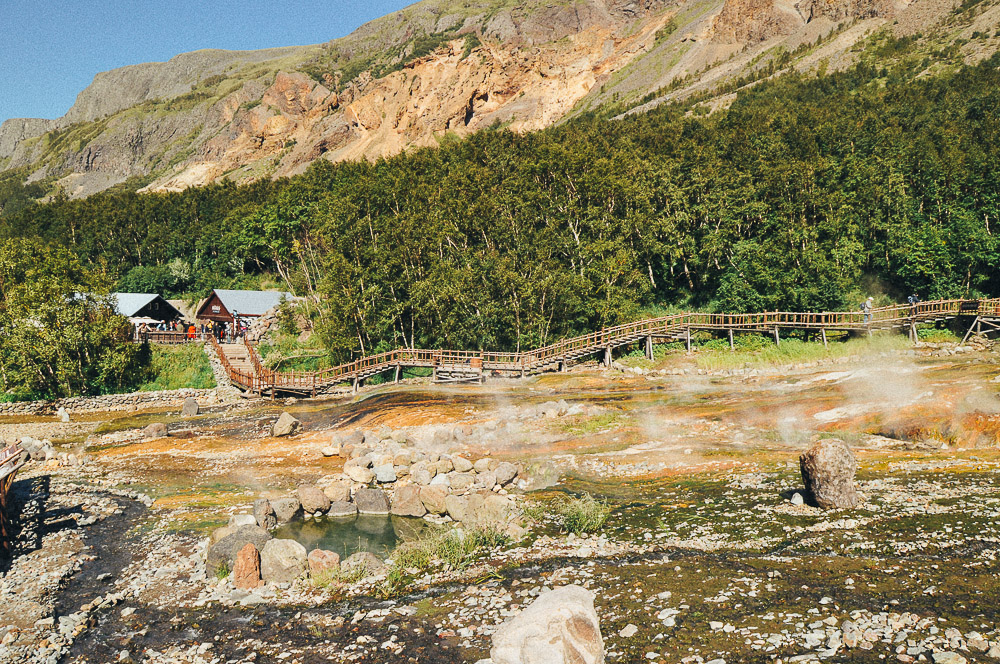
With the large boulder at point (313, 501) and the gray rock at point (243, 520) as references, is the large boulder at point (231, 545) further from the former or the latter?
the large boulder at point (313, 501)

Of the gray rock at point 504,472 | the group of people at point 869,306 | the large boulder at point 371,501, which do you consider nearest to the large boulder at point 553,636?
the large boulder at point 371,501

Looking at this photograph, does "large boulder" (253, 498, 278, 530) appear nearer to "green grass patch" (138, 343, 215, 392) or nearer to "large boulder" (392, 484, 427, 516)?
"large boulder" (392, 484, 427, 516)

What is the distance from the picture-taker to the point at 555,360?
44344mm

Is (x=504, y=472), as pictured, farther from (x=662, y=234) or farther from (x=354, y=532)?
(x=662, y=234)

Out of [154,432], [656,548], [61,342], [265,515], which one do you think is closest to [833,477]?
[656,548]

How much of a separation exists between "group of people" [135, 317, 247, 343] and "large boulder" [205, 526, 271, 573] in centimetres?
4770

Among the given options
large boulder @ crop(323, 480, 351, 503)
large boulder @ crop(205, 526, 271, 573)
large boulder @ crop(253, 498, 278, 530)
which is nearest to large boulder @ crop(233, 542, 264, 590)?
large boulder @ crop(205, 526, 271, 573)

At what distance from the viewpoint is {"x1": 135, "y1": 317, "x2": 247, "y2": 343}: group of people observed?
2418 inches

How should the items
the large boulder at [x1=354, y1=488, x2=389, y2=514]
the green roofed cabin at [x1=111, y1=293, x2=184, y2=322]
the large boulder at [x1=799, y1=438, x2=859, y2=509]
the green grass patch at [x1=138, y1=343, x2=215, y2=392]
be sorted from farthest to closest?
the green roofed cabin at [x1=111, y1=293, x2=184, y2=322]
the green grass patch at [x1=138, y1=343, x2=215, y2=392]
the large boulder at [x1=354, y1=488, x2=389, y2=514]
the large boulder at [x1=799, y1=438, x2=859, y2=509]

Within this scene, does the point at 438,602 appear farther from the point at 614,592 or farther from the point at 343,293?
the point at 343,293

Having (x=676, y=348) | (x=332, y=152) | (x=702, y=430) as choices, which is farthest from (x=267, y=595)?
(x=332, y=152)

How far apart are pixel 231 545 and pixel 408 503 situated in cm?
616

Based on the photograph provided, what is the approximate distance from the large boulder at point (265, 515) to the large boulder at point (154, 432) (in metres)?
18.9

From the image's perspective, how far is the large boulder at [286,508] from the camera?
21.6m
